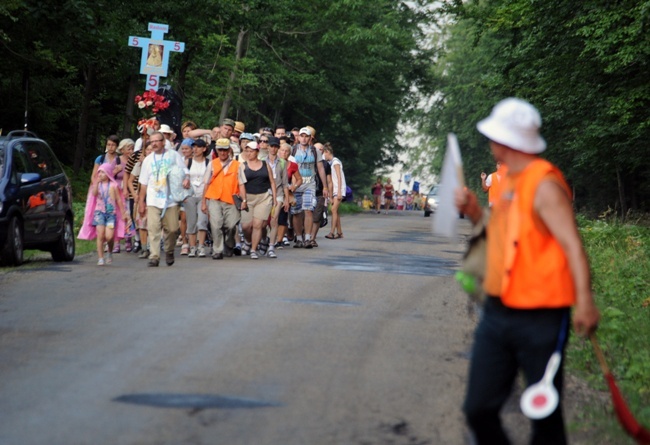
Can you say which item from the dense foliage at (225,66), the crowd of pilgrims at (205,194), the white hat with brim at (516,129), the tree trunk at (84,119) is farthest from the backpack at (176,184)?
the tree trunk at (84,119)

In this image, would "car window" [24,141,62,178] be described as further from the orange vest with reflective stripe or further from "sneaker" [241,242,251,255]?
the orange vest with reflective stripe

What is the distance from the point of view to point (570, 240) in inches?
207

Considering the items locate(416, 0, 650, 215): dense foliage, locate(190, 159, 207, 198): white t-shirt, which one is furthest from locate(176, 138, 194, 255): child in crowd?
locate(416, 0, 650, 215): dense foliage

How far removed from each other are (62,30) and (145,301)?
54.9 feet

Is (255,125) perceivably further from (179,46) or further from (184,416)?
(184,416)


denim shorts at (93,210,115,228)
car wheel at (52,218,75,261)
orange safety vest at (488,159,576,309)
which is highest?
orange safety vest at (488,159,576,309)

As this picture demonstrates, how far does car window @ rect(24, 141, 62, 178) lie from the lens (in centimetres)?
1783

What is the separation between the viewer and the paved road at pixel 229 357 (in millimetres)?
7258

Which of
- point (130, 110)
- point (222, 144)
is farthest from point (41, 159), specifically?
point (130, 110)

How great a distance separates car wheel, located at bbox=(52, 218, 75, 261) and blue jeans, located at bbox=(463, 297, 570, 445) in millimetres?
13250

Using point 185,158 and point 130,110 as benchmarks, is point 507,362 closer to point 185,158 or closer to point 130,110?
point 185,158

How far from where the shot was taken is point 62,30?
93.2 feet

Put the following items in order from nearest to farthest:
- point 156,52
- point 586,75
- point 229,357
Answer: point 229,357 < point 156,52 < point 586,75

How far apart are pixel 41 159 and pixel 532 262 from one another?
45.1 feet
